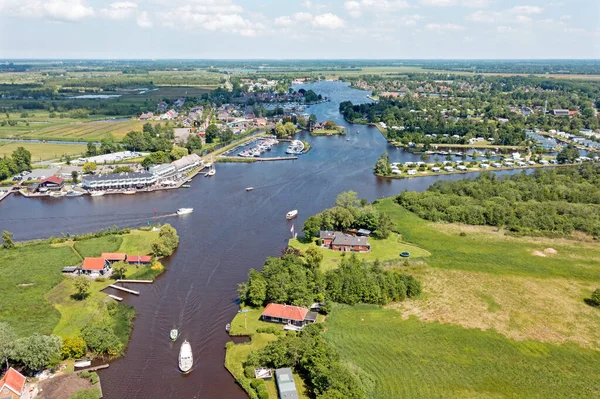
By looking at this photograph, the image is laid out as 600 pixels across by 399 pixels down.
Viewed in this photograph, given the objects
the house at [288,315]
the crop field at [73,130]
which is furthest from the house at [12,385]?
the crop field at [73,130]

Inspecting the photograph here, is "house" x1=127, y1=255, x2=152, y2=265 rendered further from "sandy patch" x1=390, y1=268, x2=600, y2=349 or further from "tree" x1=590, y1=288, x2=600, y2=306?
"tree" x1=590, y1=288, x2=600, y2=306

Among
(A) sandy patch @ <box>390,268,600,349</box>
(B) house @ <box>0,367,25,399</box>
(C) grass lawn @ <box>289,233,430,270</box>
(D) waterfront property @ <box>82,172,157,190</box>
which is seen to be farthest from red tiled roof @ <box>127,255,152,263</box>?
(D) waterfront property @ <box>82,172,157,190</box>

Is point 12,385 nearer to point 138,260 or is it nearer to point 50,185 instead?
point 138,260

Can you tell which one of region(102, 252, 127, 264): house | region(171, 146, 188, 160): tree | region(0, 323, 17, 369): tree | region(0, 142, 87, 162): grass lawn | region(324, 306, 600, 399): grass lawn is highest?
region(171, 146, 188, 160): tree

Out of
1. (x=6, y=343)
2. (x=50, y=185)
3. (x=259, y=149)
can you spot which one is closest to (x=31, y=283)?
(x=6, y=343)

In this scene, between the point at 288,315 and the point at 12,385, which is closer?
the point at 12,385

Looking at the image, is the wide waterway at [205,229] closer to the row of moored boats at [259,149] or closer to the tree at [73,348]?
the tree at [73,348]
